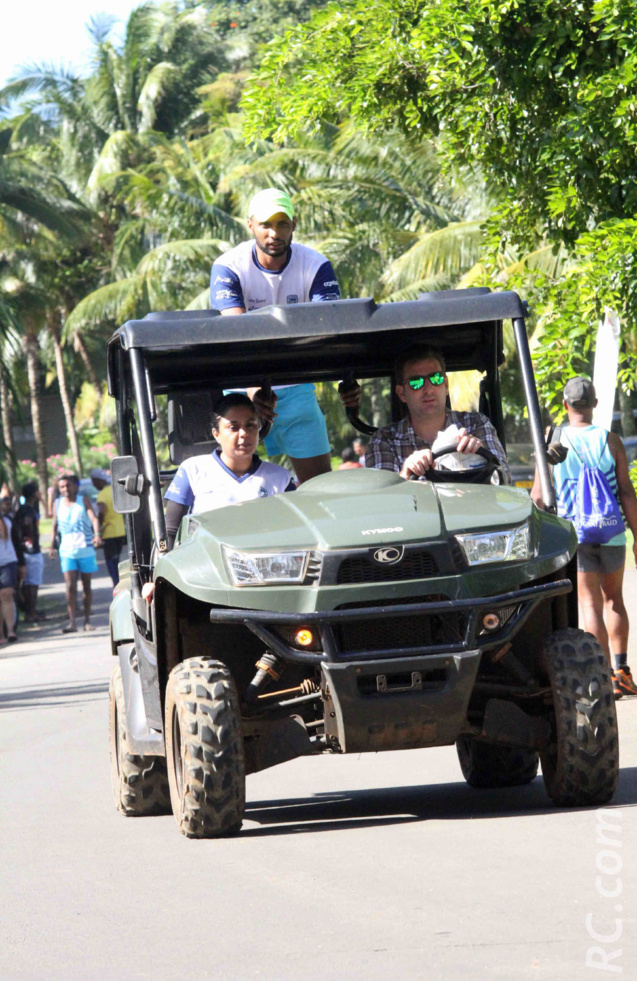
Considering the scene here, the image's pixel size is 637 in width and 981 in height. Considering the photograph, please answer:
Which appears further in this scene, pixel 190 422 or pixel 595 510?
pixel 595 510

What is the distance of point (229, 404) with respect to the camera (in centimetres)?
671

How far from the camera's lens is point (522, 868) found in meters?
5.00

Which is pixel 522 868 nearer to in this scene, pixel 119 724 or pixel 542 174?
pixel 119 724

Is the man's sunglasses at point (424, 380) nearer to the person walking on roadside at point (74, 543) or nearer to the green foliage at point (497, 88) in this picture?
the green foliage at point (497, 88)

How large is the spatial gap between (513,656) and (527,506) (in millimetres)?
650

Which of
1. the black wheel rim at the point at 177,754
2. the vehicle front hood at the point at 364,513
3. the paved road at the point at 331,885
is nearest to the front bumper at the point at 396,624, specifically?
the vehicle front hood at the point at 364,513

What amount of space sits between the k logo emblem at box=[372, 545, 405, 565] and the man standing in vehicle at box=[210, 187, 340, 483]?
2087 millimetres

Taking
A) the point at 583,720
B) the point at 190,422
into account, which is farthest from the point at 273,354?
the point at 583,720

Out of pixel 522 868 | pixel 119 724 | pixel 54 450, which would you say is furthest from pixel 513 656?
pixel 54 450

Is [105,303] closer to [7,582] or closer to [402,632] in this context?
[7,582]

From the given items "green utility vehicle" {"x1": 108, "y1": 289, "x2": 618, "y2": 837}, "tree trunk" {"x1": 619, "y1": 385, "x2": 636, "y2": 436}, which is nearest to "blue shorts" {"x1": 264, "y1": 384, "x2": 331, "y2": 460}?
"green utility vehicle" {"x1": 108, "y1": 289, "x2": 618, "y2": 837}

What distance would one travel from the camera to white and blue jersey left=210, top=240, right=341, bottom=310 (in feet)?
25.0

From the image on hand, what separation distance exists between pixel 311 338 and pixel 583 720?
81.3 inches

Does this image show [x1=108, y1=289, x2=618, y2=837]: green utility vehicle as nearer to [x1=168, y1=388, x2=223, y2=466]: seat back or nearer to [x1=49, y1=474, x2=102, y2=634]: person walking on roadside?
[x1=168, y1=388, x2=223, y2=466]: seat back
